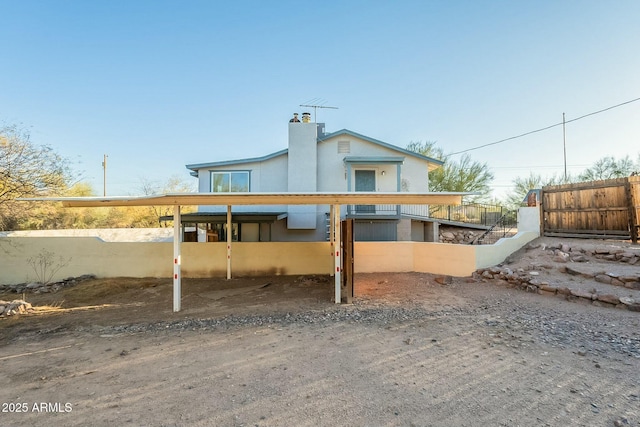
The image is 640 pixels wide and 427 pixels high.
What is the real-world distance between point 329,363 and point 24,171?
10.3m

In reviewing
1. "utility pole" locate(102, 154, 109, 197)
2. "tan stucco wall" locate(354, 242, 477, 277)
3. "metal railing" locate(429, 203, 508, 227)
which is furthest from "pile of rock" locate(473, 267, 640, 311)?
"utility pole" locate(102, 154, 109, 197)

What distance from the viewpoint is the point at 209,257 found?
10.9 metres

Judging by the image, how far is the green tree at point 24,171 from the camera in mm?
7789

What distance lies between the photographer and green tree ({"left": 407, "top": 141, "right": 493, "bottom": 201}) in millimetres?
20656

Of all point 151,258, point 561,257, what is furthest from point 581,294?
point 151,258

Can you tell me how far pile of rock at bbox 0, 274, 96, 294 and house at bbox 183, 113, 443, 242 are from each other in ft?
15.4

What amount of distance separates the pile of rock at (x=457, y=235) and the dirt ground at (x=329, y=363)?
866cm

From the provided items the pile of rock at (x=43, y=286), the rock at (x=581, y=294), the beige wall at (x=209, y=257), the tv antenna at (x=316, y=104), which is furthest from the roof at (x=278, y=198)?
the tv antenna at (x=316, y=104)

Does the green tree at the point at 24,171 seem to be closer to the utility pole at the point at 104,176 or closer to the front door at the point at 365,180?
the front door at the point at 365,180

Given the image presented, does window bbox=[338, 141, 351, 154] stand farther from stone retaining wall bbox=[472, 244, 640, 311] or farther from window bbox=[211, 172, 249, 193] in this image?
stone retaining wall bbox=[472, 244, 640, 311]

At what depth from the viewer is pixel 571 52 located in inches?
453

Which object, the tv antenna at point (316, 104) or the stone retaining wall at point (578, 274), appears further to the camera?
the tv antenna at point (316, 104)

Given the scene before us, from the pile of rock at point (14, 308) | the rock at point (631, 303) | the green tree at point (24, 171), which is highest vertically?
the green tree at point (24, 171)

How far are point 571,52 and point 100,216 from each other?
32.2 metres
